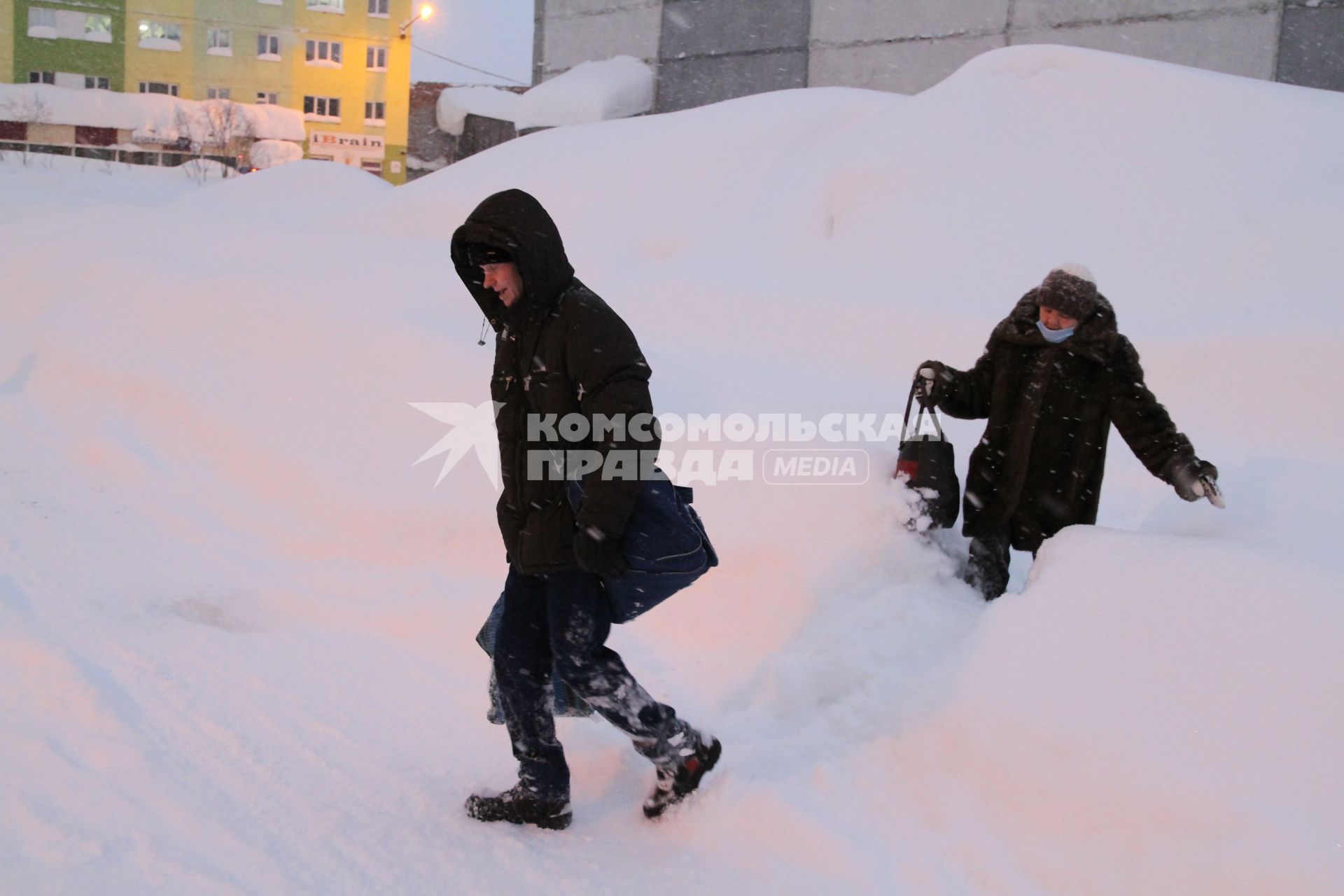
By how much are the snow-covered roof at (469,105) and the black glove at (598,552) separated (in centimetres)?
1536

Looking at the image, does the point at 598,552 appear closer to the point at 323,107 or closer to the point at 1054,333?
the point at 1054,333

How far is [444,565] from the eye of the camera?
4629 mm

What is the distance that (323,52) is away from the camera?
44.7m

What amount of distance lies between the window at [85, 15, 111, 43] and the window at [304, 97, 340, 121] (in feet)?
24.2

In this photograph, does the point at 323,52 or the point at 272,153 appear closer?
the point at 272,153

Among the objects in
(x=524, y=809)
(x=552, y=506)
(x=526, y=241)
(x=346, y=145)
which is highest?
(x=346, y=145)

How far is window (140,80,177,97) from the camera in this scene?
43.5 m

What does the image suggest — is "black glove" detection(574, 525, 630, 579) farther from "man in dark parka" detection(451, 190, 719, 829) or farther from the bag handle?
the bag handle

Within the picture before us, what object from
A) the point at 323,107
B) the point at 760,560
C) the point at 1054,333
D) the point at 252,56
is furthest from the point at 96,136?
the point at 1054,333

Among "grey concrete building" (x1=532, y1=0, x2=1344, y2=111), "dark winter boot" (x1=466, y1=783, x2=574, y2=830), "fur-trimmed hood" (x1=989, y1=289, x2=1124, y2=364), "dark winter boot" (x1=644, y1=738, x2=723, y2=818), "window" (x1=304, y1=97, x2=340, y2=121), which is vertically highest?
"window" (x1=304, y1=97, x2=340, y2=121)

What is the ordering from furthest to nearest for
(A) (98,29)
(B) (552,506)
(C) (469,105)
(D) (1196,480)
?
(A) (98,29) → (C) (469,105) → (D) (1196,480) → (B) (552,506)

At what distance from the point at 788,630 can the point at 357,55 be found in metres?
46.1

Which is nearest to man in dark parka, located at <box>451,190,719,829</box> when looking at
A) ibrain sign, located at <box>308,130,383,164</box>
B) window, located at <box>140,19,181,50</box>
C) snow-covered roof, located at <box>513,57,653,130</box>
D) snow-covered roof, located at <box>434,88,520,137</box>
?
snow-covered roof, located at <box>513,57,653,130</box>

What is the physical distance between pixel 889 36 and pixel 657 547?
40.8 feet
